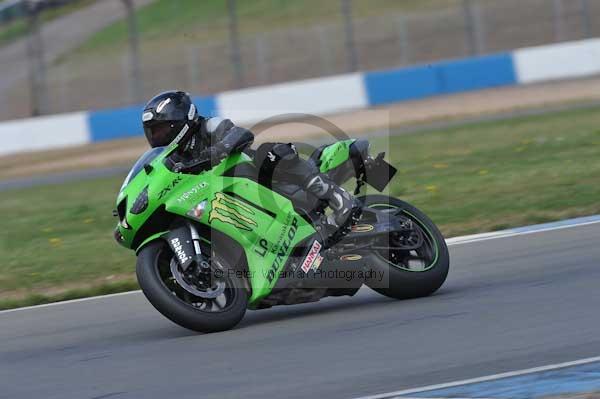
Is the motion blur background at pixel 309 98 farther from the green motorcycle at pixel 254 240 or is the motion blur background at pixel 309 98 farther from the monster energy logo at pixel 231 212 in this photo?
the monster energy logo at pixel 231 212

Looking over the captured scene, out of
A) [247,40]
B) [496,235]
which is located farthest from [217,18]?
[496,235]

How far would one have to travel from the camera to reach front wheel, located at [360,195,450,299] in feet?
23.0

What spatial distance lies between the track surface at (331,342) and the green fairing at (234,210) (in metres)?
0.45

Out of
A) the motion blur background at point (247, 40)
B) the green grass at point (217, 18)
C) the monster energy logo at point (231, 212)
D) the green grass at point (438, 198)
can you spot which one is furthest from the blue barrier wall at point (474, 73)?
the monster energy logo at point (231, 212)

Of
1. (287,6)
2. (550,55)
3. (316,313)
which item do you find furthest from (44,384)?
(287,6)

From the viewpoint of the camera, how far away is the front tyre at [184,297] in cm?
631

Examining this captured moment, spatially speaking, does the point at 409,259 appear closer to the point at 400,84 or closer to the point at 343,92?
the point at 343,92

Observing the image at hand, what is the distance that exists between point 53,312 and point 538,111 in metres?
12.8

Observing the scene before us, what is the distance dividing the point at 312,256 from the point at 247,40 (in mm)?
21523

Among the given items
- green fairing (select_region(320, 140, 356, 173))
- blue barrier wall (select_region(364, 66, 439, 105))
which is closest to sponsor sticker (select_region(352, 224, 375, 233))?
green fairing (select_region(320, 140, 356, 173))

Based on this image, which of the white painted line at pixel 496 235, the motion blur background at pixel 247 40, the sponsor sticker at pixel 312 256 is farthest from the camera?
the motion blur background at pixel 247 40

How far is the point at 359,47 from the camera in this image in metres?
29.3

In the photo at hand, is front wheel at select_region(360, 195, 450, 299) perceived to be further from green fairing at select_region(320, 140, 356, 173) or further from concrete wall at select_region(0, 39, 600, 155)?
concrete wall at select_region(0, 39, 600, 155)

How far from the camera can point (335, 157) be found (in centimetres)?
710
